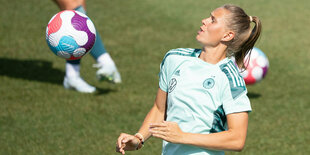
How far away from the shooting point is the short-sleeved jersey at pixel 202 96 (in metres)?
2.84

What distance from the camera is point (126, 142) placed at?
2.89 metres

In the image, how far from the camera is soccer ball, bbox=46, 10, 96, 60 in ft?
16.8

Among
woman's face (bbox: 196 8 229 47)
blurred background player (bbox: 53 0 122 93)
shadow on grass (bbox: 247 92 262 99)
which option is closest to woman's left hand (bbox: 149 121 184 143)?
woman's face (bbox: 196 8 229 47)

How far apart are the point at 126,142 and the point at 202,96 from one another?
0.54m

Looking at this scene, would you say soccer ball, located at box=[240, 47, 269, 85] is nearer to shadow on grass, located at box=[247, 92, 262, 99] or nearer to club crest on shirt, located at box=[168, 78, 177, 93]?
shadow on grass, located at box=[247, 92, 262, 99]

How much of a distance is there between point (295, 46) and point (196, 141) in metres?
7.49

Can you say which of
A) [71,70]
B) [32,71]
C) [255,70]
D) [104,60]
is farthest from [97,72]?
[255,70]

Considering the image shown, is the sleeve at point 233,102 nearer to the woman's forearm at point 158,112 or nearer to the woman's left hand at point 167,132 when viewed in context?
the woman's left hand at point 167,132

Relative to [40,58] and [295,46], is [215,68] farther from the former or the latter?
[295,46]

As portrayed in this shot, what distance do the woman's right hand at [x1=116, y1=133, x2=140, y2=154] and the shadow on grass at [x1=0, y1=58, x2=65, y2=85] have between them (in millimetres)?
4422

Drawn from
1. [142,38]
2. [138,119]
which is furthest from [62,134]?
[142,38]

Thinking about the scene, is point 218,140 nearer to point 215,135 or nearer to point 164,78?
point 215,135

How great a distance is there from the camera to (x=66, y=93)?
675cm

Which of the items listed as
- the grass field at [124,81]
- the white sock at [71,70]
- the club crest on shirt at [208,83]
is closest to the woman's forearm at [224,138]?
the club crest on shirt at [208,83]
